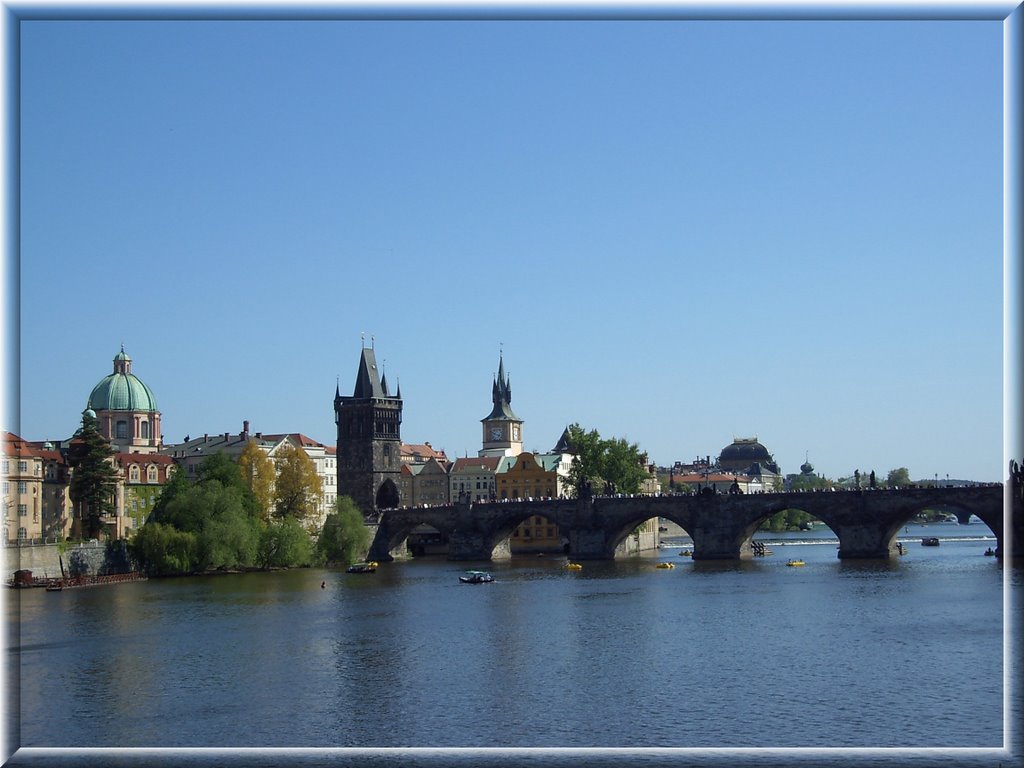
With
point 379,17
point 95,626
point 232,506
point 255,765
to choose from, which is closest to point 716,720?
point 255,765

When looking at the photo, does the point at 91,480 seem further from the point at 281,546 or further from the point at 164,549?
the point at 281,546

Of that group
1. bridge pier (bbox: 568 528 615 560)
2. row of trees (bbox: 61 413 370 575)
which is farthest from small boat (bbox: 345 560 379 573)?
bridge pier (bbox: 568 528 615 560)

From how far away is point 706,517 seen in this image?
107 m

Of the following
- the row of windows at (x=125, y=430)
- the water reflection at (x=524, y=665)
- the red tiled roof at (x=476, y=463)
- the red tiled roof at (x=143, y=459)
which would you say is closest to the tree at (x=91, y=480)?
the red tiled roof at (x=143, y=459)

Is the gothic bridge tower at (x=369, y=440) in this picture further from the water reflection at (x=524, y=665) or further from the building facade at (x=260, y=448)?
the water reflection at (x=524, y=665)

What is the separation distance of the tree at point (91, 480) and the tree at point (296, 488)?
71.3ft

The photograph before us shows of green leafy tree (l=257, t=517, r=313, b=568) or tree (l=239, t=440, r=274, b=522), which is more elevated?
tree (l=239, t=440, r=274, b=522)

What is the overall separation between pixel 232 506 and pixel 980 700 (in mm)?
64089

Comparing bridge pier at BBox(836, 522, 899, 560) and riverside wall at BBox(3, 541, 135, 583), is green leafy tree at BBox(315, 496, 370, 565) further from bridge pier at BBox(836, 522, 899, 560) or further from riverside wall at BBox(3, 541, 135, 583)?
bridge pier at BBox(836, 522, 899, 560)

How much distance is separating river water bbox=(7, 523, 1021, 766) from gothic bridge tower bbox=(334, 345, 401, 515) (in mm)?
62215

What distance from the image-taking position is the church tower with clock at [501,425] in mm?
176250

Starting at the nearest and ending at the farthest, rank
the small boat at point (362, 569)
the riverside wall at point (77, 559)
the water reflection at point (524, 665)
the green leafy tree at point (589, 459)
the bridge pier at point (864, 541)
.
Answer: the water reflection at point (524, 665) < the riverside wall at point (77, 559) < the bridge pier at point (864, 541) < the small boat at point (362, 569) < the green leafy tree at point (589, 459)

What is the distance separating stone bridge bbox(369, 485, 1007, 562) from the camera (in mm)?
95750

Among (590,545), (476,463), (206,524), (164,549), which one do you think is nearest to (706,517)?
(590,545)
